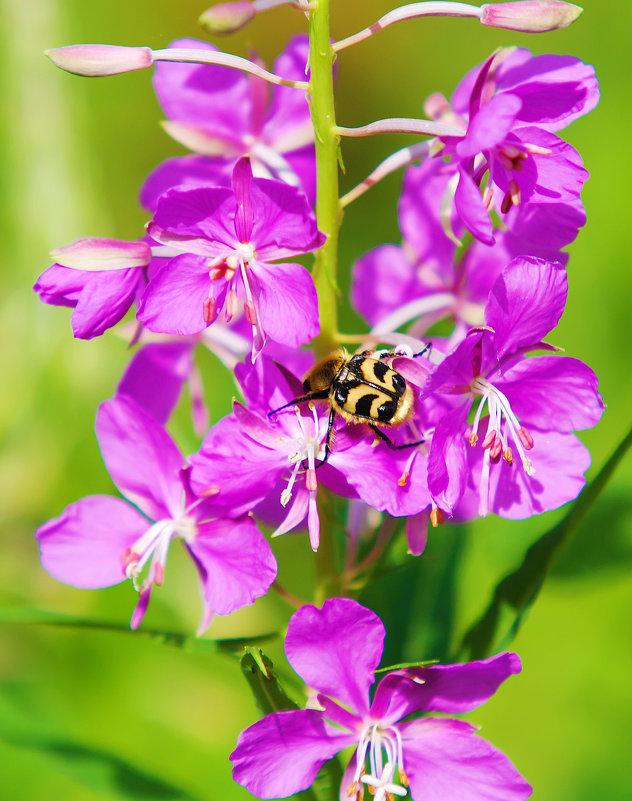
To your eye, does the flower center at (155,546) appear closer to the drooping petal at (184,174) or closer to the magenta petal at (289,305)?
the magenta petal at (289,305)

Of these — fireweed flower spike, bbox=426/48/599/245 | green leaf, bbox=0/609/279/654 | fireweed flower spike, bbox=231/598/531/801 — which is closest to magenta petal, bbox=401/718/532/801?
fireweed flower spike, bbox=231/598/531/801

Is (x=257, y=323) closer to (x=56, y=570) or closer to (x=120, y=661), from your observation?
(x=56, y=570)

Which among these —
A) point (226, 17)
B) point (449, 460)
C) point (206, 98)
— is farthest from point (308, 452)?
point (206, 98)

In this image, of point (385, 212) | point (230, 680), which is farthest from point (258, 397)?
point (385, 212)

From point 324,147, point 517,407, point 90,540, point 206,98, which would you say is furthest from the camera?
point 206,98

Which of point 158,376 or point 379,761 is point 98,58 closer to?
point 158,376

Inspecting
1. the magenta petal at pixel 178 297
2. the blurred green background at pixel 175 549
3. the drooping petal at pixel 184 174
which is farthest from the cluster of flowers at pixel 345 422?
the blurred green background at pixel 175 549
